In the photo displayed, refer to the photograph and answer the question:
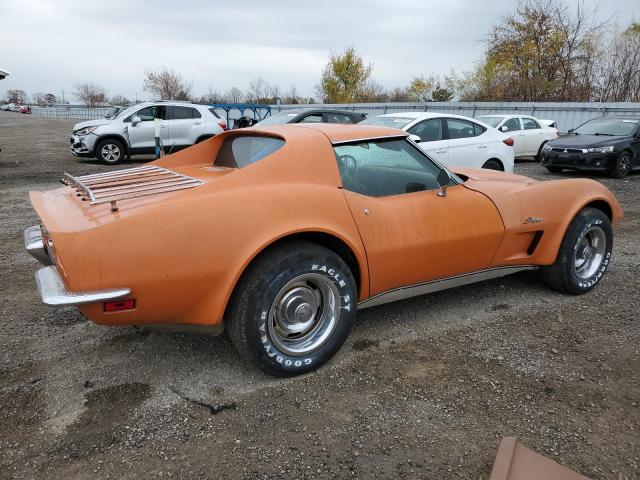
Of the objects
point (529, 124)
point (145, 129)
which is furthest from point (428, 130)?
point (145, 129)

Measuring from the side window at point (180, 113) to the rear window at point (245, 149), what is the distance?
10046 mm

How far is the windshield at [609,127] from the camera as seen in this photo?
11.0 metres

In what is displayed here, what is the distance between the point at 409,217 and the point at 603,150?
30.6ft

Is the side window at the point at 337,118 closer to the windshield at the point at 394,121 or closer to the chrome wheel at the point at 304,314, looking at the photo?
the windshield at the point at 394,121

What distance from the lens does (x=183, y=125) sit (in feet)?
42.5

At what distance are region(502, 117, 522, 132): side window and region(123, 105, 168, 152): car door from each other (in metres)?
9.04

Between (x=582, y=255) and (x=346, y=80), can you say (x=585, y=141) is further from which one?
(x=346, y=80)

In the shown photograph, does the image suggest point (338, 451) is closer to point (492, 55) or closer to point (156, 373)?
point (156, 373)

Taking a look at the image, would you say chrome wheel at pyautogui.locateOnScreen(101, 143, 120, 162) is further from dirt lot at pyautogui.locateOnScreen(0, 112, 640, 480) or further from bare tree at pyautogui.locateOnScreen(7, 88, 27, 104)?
bare tree at pyautogui.locateOnScreen(7, 88, 27, 104)

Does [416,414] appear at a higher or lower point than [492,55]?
lower

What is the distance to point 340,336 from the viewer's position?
2.84m

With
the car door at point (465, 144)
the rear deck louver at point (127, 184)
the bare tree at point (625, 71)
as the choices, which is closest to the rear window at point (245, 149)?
the rear deck louver at point (127, 184)

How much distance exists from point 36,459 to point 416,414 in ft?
5.67

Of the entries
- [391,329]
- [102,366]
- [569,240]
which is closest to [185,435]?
[102,366]
